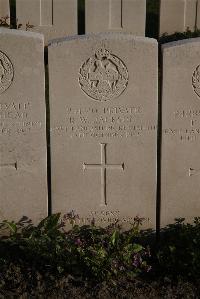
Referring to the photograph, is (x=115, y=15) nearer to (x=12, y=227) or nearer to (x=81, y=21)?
(x=81, y=21)

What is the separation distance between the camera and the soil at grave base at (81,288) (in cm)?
496

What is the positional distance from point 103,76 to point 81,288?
1.89 metres

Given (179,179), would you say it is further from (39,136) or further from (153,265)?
(39,136)

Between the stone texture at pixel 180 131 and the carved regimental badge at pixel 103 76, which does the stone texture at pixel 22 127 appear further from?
A: the stone texture at pixel 180 131

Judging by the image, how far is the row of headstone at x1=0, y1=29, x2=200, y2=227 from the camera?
17.0 ft

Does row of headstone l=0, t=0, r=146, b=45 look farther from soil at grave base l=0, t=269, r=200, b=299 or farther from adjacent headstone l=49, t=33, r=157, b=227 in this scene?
soil at grave base l=0, t=269, r=200, b=299

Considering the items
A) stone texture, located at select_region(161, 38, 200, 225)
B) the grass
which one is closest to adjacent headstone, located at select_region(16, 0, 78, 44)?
stone texture, located at select_region(161, 38, 200, 225)

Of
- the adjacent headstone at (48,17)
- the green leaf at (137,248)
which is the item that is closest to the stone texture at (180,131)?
the green leaf at (137,248)

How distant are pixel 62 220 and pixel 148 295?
116cm

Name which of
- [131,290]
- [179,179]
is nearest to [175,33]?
[179,179]

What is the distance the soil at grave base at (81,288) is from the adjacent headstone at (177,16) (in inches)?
382

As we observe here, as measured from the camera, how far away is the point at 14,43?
5129 mm

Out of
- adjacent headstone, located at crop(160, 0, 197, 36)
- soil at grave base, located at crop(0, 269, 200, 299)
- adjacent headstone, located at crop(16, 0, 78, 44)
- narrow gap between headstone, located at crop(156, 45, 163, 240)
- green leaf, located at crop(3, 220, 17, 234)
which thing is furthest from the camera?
adjacent headstone, located at crop(160, 0, 197, 36)

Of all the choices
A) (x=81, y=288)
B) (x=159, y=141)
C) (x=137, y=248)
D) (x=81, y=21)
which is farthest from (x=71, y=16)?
(x=81, y=288)
